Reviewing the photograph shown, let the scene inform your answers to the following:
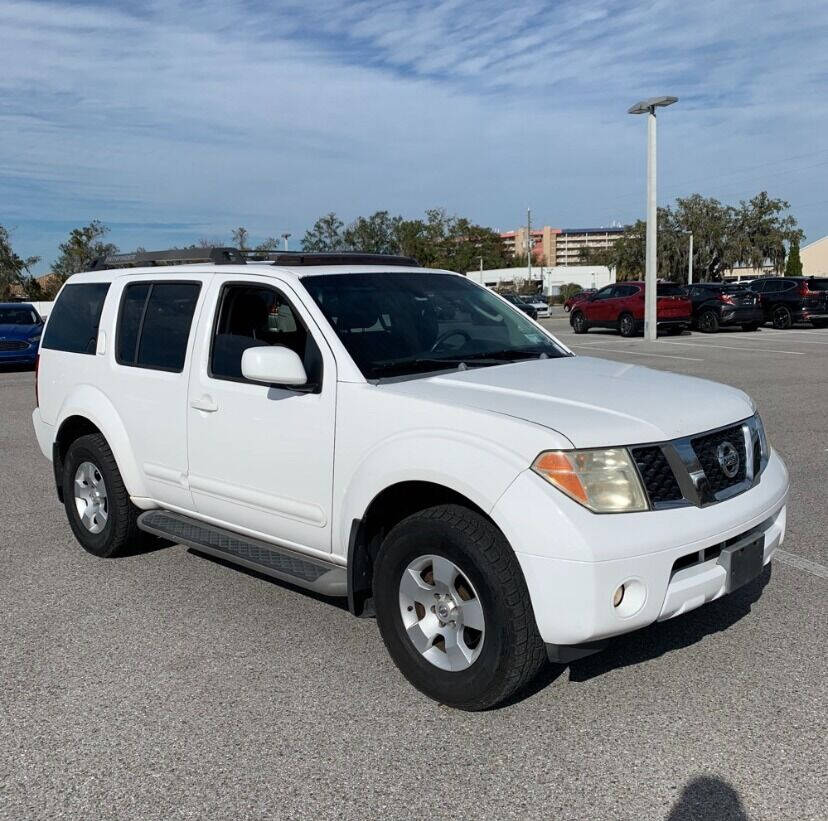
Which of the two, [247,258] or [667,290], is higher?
[667,290]

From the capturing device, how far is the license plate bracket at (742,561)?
3393 millimetres

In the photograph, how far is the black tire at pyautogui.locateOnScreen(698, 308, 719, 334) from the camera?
28.2 metres

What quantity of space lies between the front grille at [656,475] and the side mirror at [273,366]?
147 cm

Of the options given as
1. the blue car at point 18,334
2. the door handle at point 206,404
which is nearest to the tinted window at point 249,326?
the door handle at point 206,404

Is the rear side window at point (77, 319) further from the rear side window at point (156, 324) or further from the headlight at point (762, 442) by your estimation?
the headlight at point (762, 442)

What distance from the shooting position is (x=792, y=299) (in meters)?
28.7

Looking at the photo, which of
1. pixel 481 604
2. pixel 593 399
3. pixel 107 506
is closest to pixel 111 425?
pixel 107 506

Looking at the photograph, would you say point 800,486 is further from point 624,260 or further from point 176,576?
point 624,260

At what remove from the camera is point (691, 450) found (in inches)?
133

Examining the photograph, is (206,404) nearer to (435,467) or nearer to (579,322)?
(435,467)

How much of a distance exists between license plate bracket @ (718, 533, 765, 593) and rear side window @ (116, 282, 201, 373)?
9.39 feet

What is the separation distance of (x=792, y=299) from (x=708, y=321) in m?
2.88

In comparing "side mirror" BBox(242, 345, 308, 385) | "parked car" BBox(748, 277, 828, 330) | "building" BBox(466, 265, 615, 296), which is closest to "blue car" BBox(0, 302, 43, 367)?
"side mirror" BBox(242, 345, 308, 385)

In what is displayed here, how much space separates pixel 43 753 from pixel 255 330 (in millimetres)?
2198
